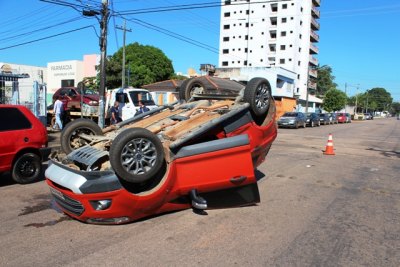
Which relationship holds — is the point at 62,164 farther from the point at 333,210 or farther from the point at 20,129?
the point at 333,210

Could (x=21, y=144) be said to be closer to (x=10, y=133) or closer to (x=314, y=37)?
(x=10, y=133)

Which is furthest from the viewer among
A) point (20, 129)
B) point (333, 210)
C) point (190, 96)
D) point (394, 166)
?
point (394, 166)

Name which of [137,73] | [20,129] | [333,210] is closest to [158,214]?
[333,210]

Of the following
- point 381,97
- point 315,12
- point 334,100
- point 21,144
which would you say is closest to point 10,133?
point 21,144

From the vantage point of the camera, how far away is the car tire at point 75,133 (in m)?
6.44

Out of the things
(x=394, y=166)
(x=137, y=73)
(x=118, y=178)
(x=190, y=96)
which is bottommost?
(x=394, y=166)

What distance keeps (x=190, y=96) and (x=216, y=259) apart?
15.8ft

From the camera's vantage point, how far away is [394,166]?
11742 mm

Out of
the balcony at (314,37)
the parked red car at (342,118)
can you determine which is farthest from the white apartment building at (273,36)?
the parked red car at (342,118)

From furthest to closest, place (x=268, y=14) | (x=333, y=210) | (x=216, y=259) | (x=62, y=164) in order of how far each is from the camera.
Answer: (x=268, y=14), (x=333, y=210), (x=62, y=164), (x=216, y=259)

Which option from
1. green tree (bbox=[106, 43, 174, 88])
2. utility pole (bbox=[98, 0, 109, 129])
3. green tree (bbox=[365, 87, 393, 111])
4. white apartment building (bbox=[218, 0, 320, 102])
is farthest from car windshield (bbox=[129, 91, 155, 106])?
green tree (bbox=[365, 87, 393, 111])

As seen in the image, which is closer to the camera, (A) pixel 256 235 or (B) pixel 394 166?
(A) pixel 256 235

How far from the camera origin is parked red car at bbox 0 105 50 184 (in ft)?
25.1

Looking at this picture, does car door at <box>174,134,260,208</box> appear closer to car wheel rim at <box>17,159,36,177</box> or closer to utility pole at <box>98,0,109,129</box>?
car wheel rim at <box>17,159,36,177</box>
